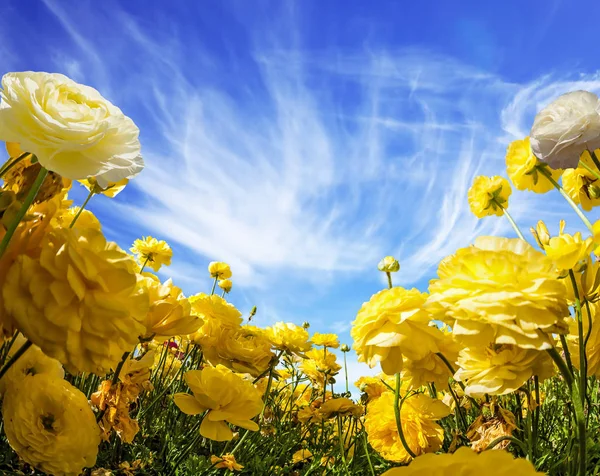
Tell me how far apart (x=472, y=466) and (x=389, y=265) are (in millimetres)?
804

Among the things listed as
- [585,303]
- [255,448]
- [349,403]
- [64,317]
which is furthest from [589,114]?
[255,448]

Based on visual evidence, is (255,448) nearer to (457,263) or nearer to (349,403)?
(349,403)

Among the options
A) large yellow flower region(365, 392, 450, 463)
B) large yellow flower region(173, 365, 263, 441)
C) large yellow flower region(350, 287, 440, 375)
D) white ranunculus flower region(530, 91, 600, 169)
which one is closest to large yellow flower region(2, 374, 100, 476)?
large yellow flower region(173, 365, 263, 441)

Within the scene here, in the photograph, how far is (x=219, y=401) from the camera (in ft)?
4.30

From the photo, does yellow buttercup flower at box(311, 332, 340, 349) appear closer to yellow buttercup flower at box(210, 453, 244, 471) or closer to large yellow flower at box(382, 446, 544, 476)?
yellow buttercup flower at box(210, 453, 244, 471)

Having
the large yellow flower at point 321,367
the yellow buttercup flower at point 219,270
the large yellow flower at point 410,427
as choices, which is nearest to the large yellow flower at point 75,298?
the large yellow flower at point 410,427

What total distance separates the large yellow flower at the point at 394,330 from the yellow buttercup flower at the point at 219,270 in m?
2.45

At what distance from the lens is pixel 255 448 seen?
89.5 inches

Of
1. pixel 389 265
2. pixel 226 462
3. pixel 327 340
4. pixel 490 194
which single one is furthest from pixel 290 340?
pixel 490 194

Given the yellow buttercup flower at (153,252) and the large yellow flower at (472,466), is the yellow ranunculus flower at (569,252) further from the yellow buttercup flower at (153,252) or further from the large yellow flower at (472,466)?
the yellow buttercup flower at (153,252)

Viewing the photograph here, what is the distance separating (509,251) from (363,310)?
370 millimetres

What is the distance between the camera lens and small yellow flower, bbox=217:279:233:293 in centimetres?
353

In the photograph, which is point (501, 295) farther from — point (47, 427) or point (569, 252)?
point (47, 427)

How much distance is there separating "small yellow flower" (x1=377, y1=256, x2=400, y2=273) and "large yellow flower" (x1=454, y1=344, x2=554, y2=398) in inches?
12.2
